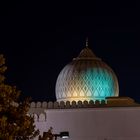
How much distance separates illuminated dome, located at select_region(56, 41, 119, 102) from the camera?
2066 centimetres

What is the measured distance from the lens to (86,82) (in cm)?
2066

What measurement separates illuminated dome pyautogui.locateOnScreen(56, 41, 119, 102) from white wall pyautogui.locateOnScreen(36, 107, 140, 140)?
9.36 feet

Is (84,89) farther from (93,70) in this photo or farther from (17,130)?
(17,130)

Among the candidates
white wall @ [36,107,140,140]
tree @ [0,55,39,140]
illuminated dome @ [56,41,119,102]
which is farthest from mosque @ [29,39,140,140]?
tree @ [0,55,39,140]

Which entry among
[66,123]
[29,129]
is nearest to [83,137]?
[66,123]

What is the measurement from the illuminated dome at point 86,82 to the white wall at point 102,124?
2.85m

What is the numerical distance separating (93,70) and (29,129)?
12.7 meters

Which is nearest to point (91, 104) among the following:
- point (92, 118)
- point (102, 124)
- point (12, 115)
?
point (92, 118)

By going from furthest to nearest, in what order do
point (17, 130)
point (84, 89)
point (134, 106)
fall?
point (84, 89) < point (134, 106) < point (17, 130)

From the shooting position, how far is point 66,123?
17734 millimetres

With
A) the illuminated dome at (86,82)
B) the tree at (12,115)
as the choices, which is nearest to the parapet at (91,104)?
the illuminated dome at (86,82)

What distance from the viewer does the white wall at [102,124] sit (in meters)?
17.3

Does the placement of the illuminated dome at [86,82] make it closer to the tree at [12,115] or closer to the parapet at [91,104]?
the parapet at [91,104]

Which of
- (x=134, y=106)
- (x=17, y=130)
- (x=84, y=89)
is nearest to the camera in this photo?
(x=17, y=130)
